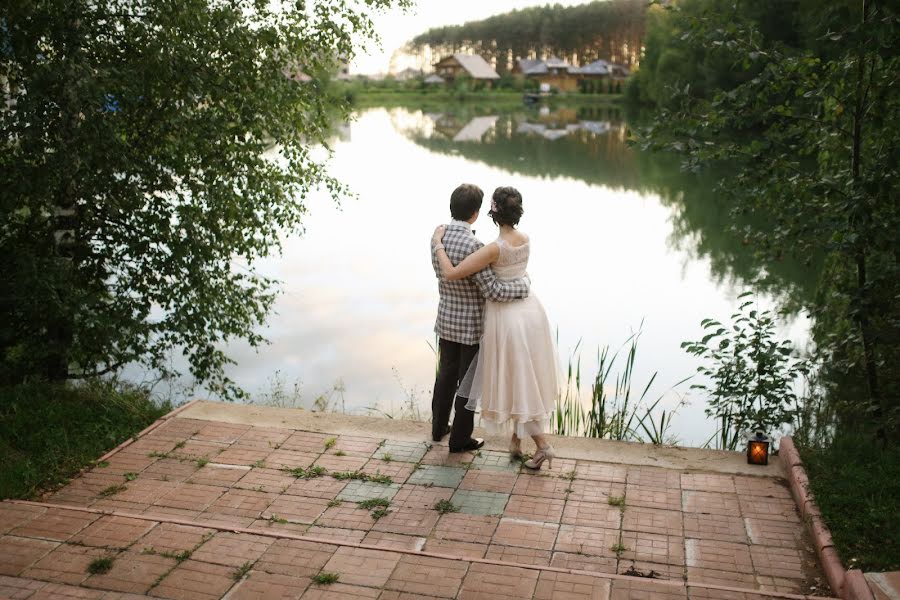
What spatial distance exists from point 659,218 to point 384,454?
14220 millimetres

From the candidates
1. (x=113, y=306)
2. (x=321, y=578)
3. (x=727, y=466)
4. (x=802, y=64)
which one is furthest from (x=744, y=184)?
(x=113, y=306)

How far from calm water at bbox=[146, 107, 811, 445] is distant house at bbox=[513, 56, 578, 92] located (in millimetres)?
82987

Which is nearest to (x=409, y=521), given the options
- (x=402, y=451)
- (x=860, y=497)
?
(x=402, y=451)

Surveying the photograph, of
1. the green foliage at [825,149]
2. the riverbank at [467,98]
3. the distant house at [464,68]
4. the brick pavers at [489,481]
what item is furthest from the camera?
the distant house at [464,68]

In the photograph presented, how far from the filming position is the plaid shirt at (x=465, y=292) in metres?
5.12

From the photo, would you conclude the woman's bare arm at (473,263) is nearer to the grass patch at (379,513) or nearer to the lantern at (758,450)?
the grass patch at (379,513)

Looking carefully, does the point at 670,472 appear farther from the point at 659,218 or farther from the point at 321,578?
the point at 659,218

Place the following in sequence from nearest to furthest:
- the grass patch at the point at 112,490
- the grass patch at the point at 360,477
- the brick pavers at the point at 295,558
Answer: the brick pavers at the point at 295,558, the grass patch at the point at 112,490, the grass patch at the point at 360,477

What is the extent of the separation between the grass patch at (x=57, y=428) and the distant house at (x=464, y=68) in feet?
356

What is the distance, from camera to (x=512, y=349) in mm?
5168

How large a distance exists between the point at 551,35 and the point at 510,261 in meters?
133

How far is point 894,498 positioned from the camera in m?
4.68

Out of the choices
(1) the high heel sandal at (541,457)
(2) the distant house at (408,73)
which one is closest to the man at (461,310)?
(1) the high heel sandal at (541,457)

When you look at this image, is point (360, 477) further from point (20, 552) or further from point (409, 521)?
point (20, 552)
